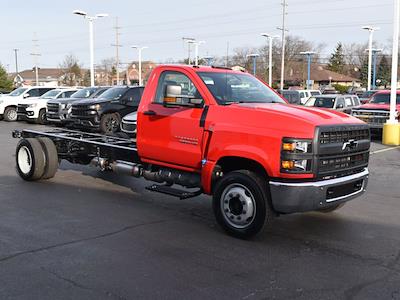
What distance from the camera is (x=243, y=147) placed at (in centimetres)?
586

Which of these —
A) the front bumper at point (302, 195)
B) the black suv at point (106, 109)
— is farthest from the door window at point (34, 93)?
the front bumper at point (302, 195)

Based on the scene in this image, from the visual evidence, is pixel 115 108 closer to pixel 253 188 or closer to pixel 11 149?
pixel 11 149

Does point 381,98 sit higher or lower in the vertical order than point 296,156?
higher

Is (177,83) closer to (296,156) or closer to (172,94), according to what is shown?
(172,94)

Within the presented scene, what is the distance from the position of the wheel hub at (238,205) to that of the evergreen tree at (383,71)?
9105 cm

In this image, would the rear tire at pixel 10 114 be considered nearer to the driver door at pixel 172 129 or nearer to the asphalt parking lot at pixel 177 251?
the asphalt parking lot at pixel 177 251

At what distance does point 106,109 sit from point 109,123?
0.50m

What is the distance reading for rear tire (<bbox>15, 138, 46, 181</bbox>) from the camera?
923cm

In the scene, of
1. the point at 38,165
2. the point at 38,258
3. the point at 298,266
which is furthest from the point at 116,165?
the point at 298,266

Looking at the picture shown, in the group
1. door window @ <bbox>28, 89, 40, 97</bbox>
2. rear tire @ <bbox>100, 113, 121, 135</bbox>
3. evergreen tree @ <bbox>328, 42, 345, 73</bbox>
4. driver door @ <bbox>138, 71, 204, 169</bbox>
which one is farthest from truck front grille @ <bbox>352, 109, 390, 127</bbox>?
evergreen tree @ <bbox>328, 42, 345, 73</bbox>

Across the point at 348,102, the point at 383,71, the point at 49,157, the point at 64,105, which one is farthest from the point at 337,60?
the point at 49,157

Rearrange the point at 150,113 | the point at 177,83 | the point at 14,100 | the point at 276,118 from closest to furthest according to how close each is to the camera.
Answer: the point at 276,118 → the point at 177,83 → the point at 150,113 → the point at 14,100

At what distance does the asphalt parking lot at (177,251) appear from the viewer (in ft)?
14.7

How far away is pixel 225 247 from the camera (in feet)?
18.7
